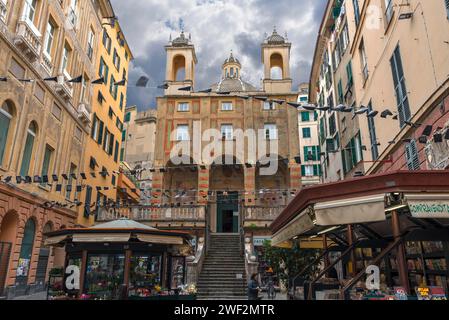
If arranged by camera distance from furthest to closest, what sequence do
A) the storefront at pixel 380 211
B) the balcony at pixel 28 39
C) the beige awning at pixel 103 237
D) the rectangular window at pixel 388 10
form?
1. the balcony at pixel 28 39
2. the rectangular window at pixel 388 10
3. the beige awning at pixel 103 237
4. the storefront at pixel 380 211

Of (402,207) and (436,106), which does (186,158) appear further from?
(402,207)

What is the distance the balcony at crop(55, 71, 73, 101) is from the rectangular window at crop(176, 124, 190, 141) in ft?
32.6

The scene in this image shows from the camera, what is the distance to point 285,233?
282 inches

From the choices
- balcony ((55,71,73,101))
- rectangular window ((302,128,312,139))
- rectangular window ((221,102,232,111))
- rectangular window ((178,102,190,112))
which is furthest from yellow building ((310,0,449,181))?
rectangular window ((302,128,312,139))

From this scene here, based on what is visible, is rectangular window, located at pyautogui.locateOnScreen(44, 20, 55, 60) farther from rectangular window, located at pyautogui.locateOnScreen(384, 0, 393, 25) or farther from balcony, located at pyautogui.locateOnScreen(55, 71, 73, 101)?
rectangular window, located at pyautogui.locateOnScreen(384, 0, 393, 25)

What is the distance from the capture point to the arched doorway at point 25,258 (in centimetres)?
1527

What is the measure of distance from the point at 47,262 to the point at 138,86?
1224 centimetres

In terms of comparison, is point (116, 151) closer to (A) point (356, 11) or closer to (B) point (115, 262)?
(B) point (115, 262)

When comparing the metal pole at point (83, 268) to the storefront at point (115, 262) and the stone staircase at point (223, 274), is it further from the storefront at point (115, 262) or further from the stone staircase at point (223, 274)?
the stone staircase at point (223, 274)

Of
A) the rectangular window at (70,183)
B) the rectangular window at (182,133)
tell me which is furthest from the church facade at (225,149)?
the rectangular window at (70,183)

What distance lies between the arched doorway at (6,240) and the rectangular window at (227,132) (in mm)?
16874

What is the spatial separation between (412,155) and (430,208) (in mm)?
7133
